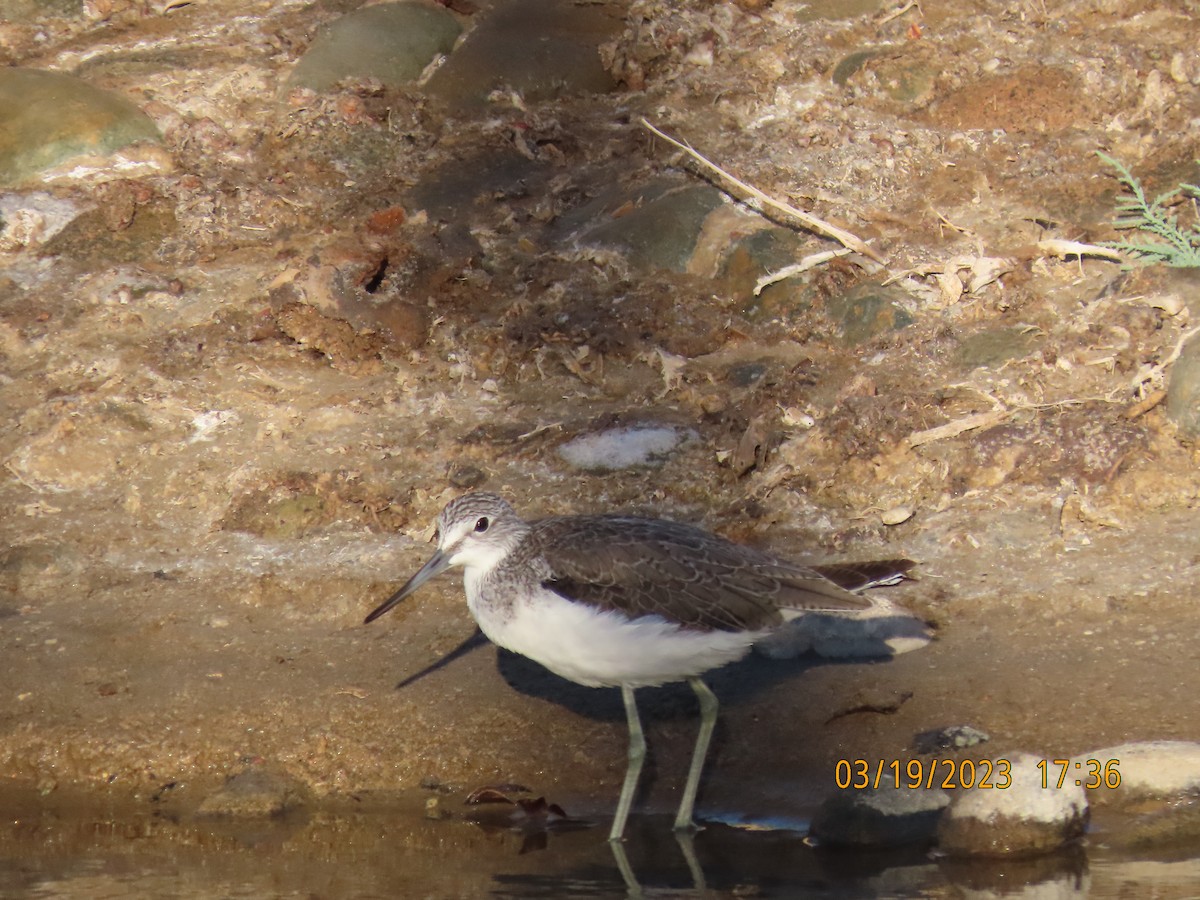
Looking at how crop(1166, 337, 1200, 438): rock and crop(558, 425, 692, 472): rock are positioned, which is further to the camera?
crop(558, 425, 692, 472): rock

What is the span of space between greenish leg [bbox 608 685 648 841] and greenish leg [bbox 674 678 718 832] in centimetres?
20

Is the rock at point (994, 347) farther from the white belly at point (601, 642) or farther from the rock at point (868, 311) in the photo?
the white belly at point (601, 642)

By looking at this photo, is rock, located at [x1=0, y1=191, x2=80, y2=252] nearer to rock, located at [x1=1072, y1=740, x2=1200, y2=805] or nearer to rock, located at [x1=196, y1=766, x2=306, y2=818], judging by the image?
rock, located at [x1=196, y1=766, x2=306, y2=818]

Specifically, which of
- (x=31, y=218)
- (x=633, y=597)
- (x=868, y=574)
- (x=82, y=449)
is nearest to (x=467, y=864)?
(x=633, y=597)

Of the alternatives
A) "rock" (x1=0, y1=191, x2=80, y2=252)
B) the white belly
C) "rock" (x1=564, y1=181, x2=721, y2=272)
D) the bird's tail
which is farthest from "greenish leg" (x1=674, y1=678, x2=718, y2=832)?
"rock" (x1=0, y1=191, x2=80, y2=252)

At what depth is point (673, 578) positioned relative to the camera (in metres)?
6.03

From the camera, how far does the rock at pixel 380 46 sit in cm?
1209

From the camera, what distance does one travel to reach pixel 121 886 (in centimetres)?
545

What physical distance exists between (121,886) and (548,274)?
5.74 metres

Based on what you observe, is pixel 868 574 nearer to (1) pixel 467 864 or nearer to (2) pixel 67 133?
(1) pixel 467 864

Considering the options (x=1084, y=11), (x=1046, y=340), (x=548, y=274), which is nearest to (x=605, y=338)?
(x=548, y=274)

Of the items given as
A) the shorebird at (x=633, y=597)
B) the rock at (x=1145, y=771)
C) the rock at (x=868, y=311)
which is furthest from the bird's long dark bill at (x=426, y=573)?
the rock at (x=868, y=311)

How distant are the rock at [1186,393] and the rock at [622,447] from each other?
263 centimetres

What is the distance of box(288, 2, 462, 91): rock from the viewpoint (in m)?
12.1
